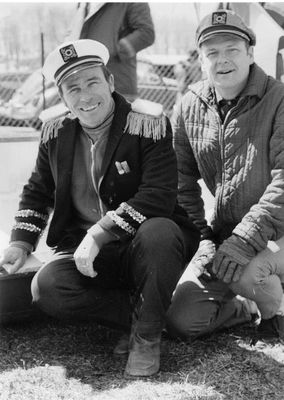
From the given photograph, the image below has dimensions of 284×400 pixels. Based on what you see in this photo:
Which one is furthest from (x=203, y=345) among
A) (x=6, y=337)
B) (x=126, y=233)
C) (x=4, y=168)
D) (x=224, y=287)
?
(x=4, y=168)

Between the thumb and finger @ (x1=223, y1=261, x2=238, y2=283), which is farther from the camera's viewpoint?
the thumb

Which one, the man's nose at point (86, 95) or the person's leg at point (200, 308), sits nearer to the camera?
the man's nose at point (86, 95)

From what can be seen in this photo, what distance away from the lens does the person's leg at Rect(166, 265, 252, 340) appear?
2711 millimetres

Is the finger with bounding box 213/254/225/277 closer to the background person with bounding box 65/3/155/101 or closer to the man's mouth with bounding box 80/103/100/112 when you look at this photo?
the man's mouth with bounding box 80/103/100/112

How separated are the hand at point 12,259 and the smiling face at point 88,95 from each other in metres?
0.61

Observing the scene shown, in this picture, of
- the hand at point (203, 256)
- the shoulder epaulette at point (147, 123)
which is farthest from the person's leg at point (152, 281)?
the shoulder epaulette at point (147, 123)

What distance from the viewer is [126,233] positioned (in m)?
2.52

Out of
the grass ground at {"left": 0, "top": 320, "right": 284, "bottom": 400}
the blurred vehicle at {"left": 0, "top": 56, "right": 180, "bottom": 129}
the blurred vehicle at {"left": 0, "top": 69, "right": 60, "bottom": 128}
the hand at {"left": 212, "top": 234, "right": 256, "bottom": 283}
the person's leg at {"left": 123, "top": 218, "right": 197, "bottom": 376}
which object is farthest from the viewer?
the blurred vehicle at {"left": 0, "top": 69, "right": 60, "bottom": 128}

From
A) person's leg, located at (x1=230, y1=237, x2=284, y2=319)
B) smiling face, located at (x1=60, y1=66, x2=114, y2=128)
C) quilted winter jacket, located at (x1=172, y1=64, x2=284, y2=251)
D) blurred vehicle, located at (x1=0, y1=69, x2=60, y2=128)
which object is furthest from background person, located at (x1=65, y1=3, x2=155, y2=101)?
blurred vehicle, located at (x1=0, y1=69, x2=60, y2=128)

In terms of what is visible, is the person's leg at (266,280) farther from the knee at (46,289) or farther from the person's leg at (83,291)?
the knee at (46,289)

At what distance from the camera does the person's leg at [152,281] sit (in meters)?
2.40

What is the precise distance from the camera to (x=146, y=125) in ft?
8.55

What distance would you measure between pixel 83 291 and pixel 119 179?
470 millimetres

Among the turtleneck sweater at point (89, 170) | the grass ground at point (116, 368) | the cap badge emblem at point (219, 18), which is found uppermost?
the cap badge emblem at point (219, 18)
